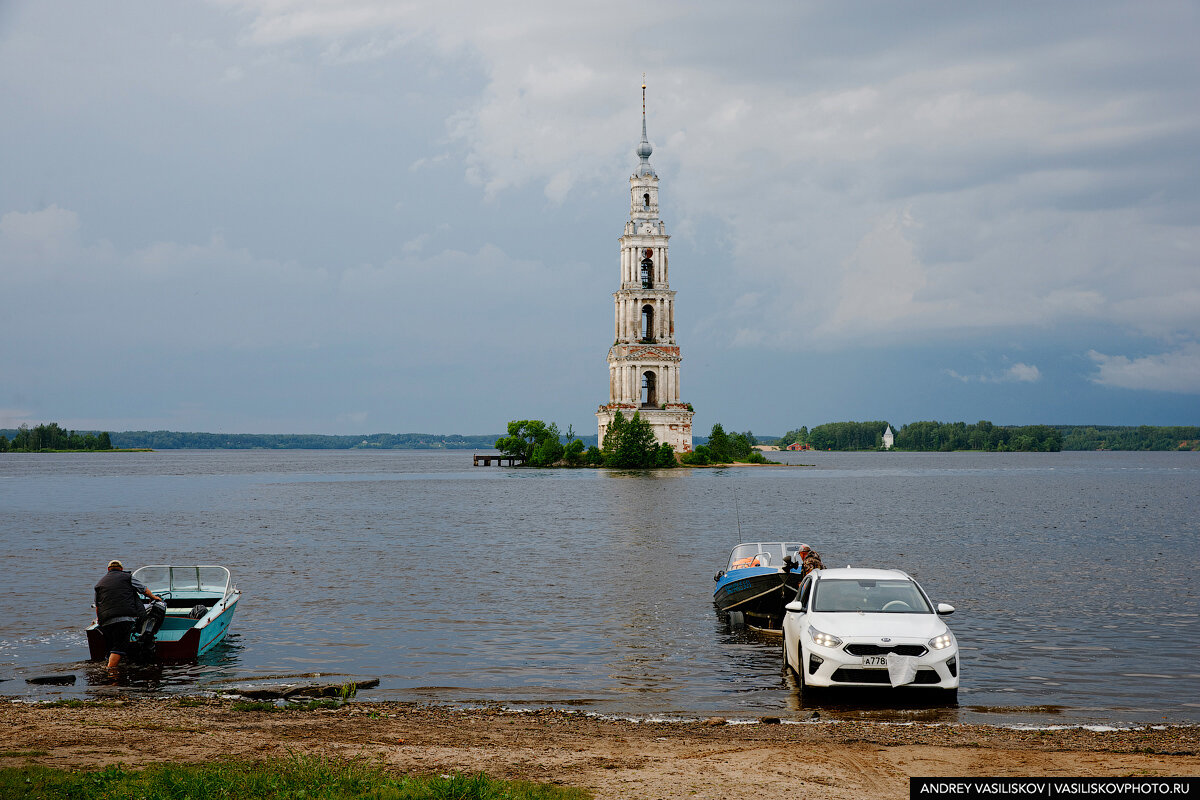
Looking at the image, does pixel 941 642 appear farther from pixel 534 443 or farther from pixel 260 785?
pixel 534 443

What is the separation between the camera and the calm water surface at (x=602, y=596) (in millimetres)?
20688

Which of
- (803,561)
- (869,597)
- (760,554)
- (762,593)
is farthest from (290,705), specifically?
(760,554)

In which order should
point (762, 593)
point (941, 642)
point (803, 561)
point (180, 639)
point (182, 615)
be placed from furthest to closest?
point (762, 593), point (803, 561), point (182, 615), point (180, 639), point (941, 642)

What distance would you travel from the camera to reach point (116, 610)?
22375 mm

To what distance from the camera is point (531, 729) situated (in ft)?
53.6

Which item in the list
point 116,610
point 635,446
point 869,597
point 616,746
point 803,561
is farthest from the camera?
point 635,446

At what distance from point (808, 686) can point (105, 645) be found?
1492 centimetres

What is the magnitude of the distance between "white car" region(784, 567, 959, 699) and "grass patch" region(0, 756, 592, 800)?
701 centimetres

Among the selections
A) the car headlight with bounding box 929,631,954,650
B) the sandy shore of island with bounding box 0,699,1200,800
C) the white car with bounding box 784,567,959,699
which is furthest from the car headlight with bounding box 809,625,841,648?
the car headlight with bounding box 929,631,954,650

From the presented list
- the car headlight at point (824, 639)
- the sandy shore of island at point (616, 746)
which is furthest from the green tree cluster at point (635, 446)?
the sandy shore of island at point (616, 746)

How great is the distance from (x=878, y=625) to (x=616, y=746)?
5.59 metres

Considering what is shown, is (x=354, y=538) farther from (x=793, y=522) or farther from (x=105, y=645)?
(x=105, y=645)

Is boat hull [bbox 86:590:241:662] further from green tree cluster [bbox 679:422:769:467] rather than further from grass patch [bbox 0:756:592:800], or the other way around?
green tree cluster [bbox 679:422:769:467]

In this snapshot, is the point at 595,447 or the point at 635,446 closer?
the point at 635,446
